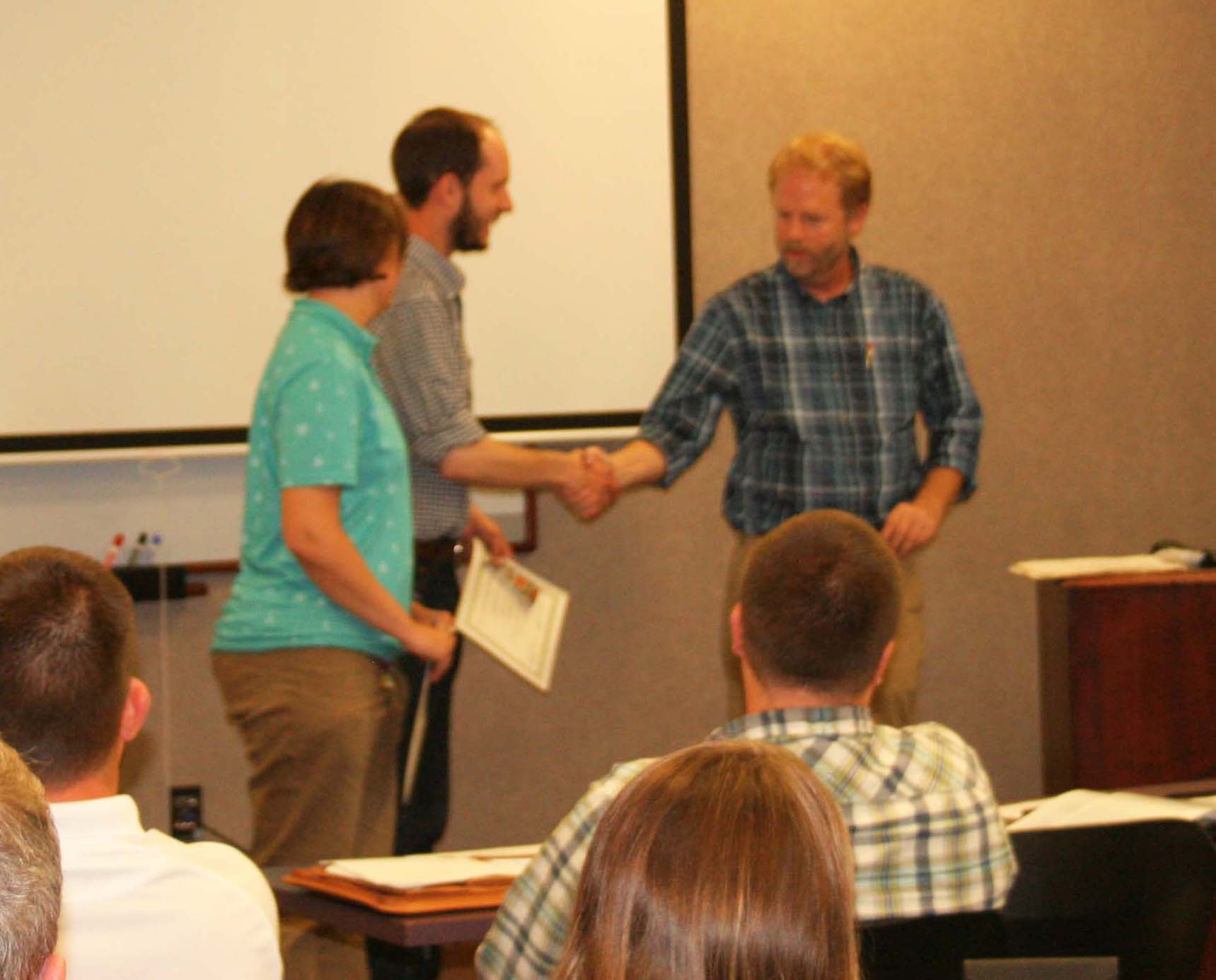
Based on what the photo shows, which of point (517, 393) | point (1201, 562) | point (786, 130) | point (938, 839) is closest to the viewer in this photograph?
point (938, 839)

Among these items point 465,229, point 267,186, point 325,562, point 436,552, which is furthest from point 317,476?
point 267,186

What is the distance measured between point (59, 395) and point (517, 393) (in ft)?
3.66

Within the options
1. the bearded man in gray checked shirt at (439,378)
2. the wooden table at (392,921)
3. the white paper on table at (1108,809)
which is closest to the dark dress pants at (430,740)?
the bearded man in gray checked shirt at (439,378)

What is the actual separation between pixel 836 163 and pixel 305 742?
5.70ft

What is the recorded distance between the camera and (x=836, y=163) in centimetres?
358

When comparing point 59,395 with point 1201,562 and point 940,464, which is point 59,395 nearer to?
point 940,464

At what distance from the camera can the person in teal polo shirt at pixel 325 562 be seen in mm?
2812

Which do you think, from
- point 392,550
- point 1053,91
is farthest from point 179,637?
point 1053,91

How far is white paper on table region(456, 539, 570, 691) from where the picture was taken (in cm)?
348

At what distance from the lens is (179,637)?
4082mm

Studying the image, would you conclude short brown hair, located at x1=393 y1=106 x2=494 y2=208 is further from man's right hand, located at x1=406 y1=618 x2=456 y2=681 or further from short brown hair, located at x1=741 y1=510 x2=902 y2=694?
short brown hair, located at x1=741 y1=510 x2=902 y2=694

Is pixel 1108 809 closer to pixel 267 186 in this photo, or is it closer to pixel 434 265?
pixel 434 265

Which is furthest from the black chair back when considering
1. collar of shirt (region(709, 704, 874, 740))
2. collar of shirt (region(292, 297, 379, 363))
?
collar of shirt (region(292, 297, 379, 363))

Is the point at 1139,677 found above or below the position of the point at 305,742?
below
